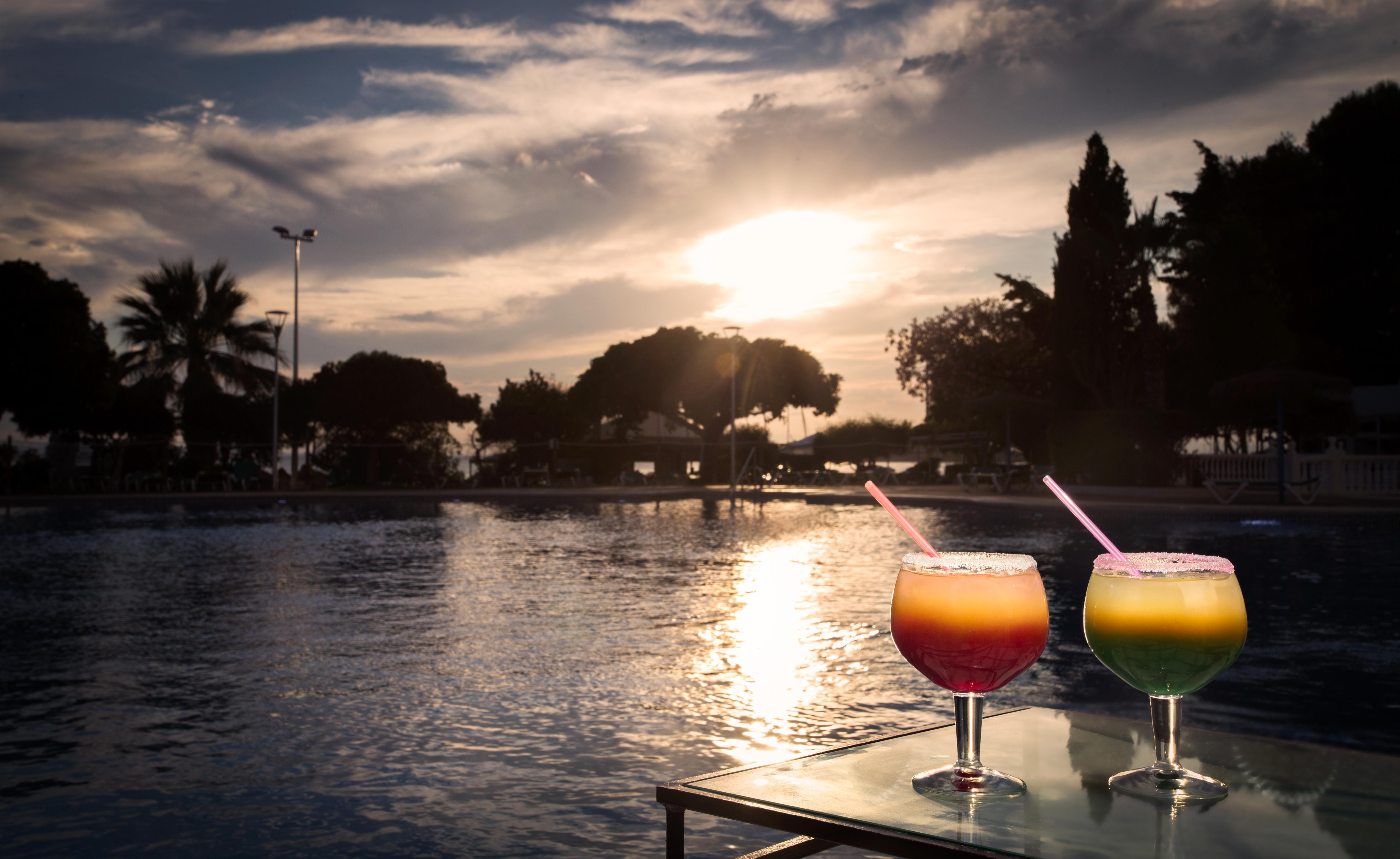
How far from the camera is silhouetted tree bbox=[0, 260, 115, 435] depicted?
89.4 feet

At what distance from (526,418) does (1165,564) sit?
39.5 meters

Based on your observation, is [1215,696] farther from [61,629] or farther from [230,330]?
[230,330]

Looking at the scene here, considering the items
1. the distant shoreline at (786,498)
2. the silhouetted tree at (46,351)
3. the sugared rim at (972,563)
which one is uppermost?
the silhouetted tree at (46,351)

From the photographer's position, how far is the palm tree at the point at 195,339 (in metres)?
33.8

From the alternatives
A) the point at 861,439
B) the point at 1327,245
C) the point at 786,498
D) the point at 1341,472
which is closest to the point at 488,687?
the point at 786,498

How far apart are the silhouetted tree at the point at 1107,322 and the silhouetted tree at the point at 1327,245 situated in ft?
3.52

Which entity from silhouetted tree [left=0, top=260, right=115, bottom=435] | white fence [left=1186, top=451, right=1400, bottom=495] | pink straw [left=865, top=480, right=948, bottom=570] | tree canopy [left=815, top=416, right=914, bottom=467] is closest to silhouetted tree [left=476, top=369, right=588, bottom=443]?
tree canopy [left=815, top=416, right=914, bottom=467]

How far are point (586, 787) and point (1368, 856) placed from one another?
3079mm

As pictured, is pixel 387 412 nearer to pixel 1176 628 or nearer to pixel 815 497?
pixel 815 497

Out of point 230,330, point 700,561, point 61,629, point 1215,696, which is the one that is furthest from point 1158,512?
point 230,330

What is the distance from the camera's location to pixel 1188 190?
1442 inches

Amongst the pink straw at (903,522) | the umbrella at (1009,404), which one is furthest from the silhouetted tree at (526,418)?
the pink straw at (903,522)

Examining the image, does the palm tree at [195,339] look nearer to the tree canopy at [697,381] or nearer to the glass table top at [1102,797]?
the tree canopy at [697,381]

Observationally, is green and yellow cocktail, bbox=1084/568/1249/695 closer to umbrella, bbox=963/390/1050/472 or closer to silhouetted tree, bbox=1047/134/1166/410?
umbrella, bbox=963/390/1050/472
